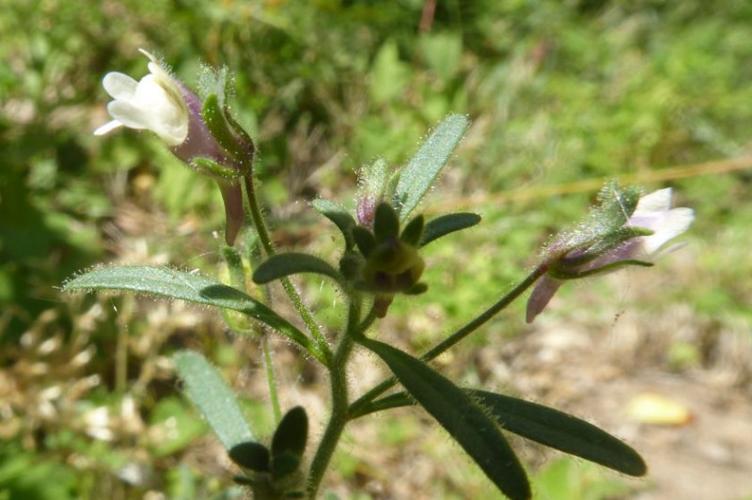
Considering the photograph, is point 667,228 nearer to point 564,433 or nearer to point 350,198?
point 564,433

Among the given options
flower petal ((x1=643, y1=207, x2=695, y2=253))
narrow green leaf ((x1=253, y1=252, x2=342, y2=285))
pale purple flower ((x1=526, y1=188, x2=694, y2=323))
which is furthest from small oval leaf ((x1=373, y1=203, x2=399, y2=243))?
flower petal ((x1=643, y1=207, x2=695, y2=253))

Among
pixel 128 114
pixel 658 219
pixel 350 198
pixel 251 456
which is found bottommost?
pixel 251 456

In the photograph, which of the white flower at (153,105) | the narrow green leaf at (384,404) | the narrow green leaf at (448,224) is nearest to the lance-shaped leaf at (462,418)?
the narrow green leaf at (384,404)

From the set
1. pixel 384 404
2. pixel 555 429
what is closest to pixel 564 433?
pixel 555 429

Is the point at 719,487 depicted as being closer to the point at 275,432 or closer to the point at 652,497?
the point at 652,497

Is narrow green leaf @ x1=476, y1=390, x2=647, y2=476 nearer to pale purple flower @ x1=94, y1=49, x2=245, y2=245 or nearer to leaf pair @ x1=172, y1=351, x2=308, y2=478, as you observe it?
leaf pair @ x1=172, y1=351, x2=308, y2=478

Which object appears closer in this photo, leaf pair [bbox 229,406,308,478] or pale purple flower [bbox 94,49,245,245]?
pale purple flower [bbox 94,49,245,245]

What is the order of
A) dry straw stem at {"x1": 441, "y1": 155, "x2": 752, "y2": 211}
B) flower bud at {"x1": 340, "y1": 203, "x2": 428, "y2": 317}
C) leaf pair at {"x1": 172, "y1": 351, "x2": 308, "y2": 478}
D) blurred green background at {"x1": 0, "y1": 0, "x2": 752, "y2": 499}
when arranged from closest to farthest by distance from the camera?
flower bud at {"x1": 340, "y1": 203, "x2": 428, "y2": 317} < leaf pair at {"x1": 172, "y1": 351, "x2": 308, "y2": 478} < blurred green background at {"x1": 0, "y1": 0, "x2": 752, "y2": 499} < dry straw stem at {"x1": 441, "y1": 155, "x2": 752, "y2": 211}
